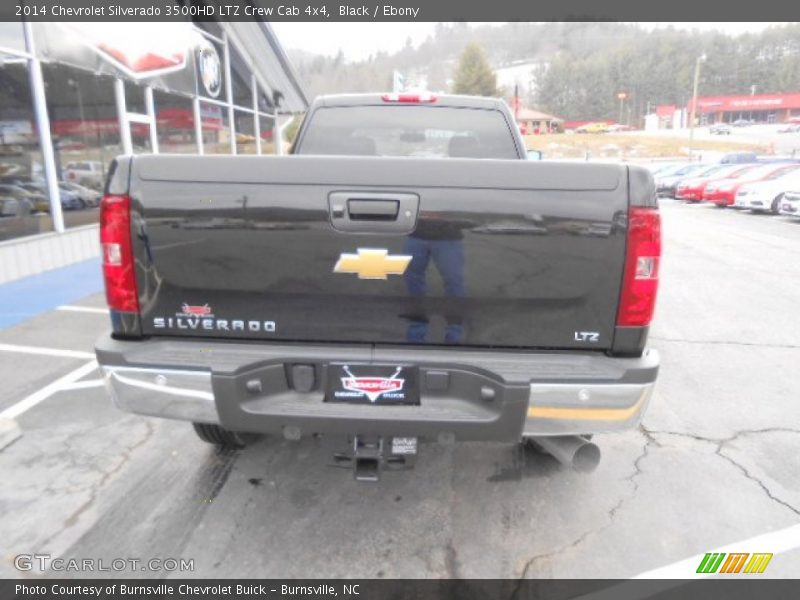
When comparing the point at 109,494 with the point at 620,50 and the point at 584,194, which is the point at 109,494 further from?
the point at 620,50

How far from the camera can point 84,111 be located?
11.1 meters

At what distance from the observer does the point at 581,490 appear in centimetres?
327

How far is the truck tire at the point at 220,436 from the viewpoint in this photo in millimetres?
3389

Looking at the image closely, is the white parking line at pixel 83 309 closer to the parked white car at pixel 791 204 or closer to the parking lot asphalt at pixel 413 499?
the parking lot asphalt at pixel 413 499

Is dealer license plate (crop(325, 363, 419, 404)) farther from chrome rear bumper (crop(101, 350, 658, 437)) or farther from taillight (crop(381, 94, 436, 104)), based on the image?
taillight (crop(381, 94, 436, 104))

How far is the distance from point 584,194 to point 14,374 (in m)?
4.86

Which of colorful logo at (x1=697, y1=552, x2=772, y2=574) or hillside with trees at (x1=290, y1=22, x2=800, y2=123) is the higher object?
hillside with trees at (x1=290, y1=22, x2=800, y2=123)

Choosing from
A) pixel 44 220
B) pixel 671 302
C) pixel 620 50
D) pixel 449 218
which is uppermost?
pixel 620 50

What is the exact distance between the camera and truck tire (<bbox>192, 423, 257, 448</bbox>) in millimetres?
3389

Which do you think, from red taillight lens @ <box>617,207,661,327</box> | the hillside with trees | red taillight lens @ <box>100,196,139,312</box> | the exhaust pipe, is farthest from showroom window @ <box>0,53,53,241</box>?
the hillside with trees

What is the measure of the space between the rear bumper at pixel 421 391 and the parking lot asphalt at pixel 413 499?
0.72 meters

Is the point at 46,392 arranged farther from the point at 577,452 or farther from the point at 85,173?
the point at 85,173

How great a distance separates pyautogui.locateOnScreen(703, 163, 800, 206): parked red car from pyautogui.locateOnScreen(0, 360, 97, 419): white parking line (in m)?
Result: 21.5

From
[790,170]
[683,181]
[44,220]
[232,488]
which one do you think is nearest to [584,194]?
[232,488]
